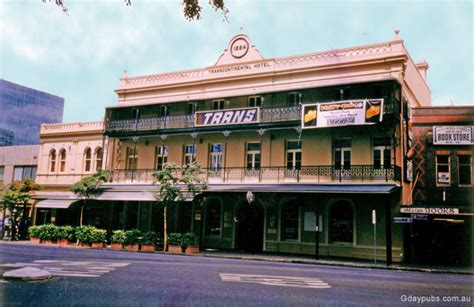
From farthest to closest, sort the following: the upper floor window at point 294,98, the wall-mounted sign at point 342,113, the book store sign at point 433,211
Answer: the upper floor window at point 294,98 → the wall-mounted sign at point 342,113 → the book store sign at point 433,211

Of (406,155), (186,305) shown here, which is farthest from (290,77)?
(186,305)

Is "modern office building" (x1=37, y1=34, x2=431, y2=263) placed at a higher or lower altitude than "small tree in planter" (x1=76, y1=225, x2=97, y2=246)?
higher

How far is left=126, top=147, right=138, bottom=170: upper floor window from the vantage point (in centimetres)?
2908

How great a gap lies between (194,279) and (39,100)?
144 feet

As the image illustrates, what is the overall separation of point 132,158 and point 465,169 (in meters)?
20.1

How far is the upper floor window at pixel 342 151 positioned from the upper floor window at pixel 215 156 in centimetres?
702

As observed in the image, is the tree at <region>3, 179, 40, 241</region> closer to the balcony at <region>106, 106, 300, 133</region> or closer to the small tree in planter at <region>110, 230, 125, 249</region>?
the balcony at <region>106, 106, 300, 133</region>

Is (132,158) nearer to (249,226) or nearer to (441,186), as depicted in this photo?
(249,226)

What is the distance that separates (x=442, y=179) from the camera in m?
22.3

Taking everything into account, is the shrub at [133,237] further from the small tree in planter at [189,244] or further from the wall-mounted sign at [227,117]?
the wall-mounted sign at [227,117]

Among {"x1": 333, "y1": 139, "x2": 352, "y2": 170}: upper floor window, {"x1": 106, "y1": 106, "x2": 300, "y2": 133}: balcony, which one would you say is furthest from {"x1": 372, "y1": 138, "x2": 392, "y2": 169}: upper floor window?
{"x1": 106, "y1": 106, "x2": 300, "y2": 133}: balcony

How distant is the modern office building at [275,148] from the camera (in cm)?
2156

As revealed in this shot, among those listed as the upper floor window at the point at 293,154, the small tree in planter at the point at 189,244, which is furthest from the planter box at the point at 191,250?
the upper floor window at the point at 293,154

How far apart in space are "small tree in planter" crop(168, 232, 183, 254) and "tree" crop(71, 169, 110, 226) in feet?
21.6
